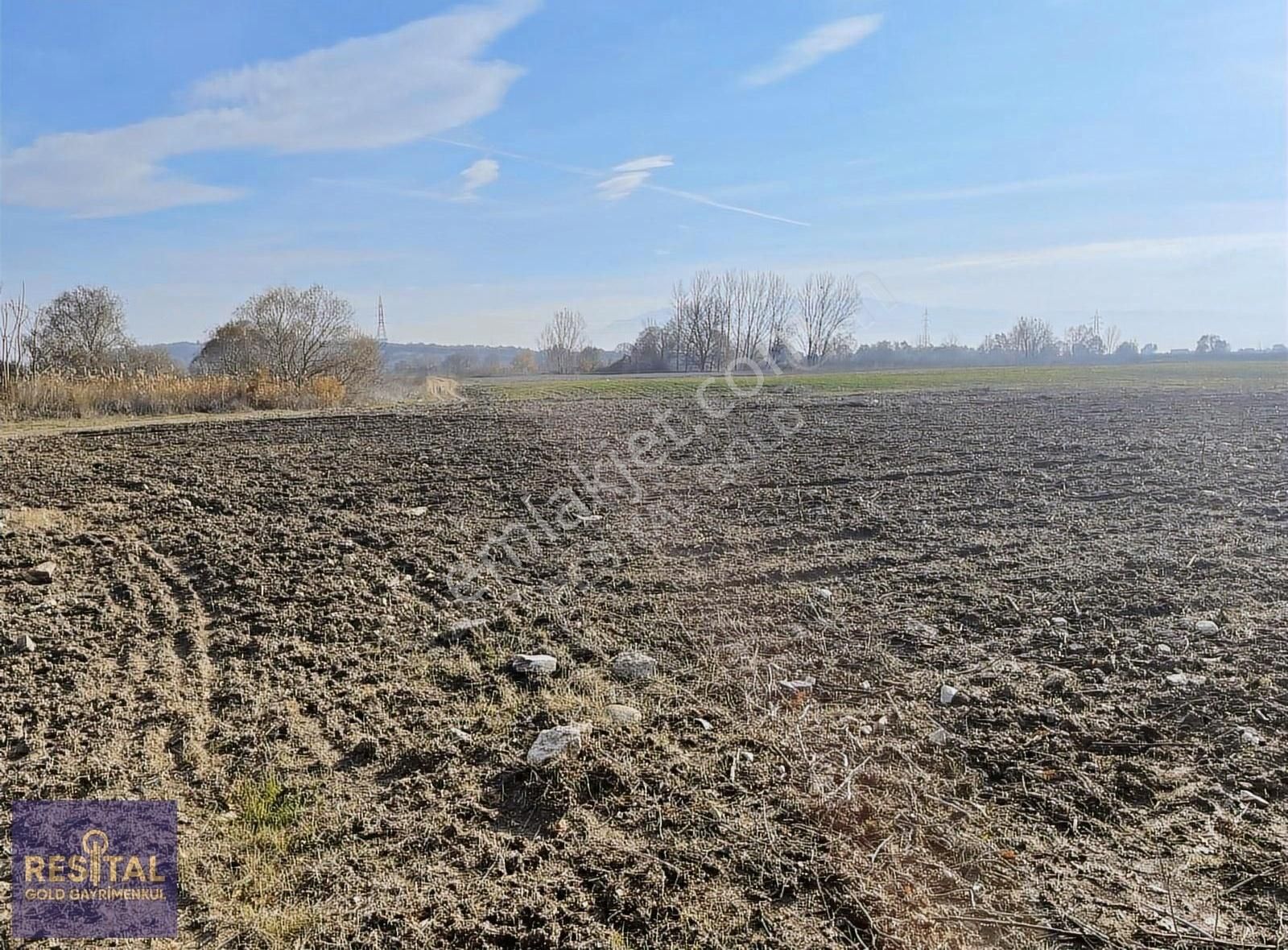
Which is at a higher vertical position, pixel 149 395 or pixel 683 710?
pixel 149 395

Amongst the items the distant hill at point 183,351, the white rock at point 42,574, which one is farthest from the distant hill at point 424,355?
the white rock at point 42,574

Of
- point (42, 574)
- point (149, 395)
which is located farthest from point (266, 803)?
point (149, 395)

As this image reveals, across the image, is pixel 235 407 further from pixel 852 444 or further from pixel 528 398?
pixel 852 444

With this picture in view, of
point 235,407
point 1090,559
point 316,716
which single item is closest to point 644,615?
point 316,716

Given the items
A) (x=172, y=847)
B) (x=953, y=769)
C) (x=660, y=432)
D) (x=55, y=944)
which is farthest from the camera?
(x=660, y=432)

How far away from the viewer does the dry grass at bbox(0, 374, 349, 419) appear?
1468cm

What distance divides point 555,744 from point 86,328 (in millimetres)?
31246

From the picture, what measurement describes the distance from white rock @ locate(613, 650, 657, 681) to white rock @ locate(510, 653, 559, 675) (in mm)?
321

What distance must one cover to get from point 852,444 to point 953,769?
8.60 metres

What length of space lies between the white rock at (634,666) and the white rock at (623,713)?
28 cm

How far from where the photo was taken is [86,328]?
85.3 feet

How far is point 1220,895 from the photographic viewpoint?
210 centimetres

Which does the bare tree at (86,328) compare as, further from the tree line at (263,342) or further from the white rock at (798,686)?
the white rock at (798,686)

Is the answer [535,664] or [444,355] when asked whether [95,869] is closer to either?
[535,664]
